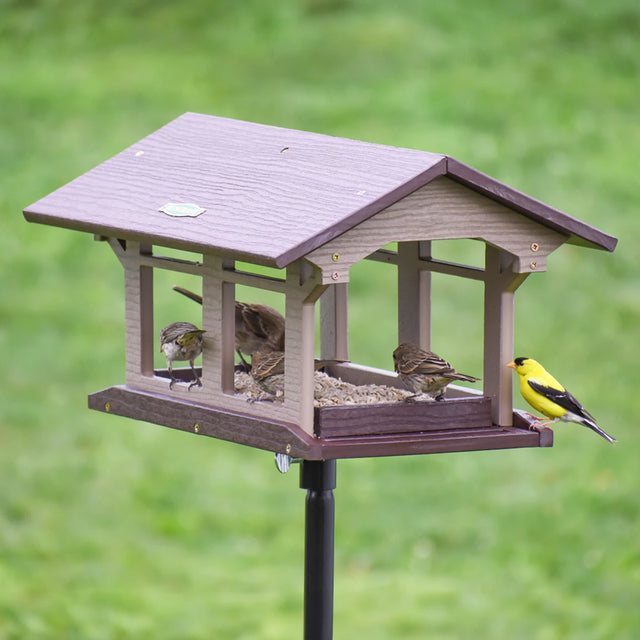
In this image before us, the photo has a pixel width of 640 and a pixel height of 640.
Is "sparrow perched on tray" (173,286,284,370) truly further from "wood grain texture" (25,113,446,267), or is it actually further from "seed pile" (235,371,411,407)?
"wood grain texture" (25,113,446,267)

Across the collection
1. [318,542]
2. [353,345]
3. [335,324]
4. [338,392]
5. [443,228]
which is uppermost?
[443,228]

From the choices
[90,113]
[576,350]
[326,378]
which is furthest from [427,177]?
[90,113]

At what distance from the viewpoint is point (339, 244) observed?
3.90 m

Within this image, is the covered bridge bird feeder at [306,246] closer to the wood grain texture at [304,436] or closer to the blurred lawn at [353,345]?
the wood grain texture at [304,436]

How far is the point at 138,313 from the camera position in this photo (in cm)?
466

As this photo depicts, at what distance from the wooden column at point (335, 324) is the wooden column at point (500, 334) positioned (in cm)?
79

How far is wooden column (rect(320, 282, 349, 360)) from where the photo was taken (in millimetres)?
4992

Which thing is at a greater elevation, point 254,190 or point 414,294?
point 254,190

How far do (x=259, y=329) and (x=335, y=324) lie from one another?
1.43ft

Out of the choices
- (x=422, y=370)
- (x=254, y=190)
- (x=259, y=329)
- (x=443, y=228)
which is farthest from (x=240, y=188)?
(x=422, y=370)

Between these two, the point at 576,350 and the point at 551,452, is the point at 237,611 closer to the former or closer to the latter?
the point at 551,452

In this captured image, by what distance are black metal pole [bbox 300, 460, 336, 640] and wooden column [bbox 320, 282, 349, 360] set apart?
597 mm

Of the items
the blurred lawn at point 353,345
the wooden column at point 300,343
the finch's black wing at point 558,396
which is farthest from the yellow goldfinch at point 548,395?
the blurred lawn at point 353,345

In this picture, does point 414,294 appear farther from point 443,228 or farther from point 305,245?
point 305,245
